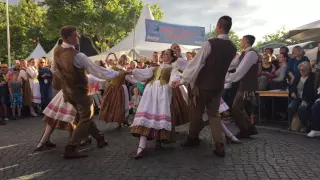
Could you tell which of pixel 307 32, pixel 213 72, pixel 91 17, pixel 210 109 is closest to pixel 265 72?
pixel 307 32

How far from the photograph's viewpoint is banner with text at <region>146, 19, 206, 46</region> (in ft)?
48.0

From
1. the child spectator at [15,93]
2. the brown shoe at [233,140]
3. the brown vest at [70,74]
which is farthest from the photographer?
the child spectator at [15,93]

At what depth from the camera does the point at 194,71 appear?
15.6 feet

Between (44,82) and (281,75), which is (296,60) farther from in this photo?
(44,82)

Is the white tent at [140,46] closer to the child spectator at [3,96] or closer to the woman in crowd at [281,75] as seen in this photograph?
the child spectator at [3,96]

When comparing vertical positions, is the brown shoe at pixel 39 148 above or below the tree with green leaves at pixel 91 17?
below

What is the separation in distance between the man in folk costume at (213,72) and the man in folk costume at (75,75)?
4.02 feet

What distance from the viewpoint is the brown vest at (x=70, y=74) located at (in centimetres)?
460

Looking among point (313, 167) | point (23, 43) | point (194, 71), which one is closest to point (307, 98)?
point (313, 167)

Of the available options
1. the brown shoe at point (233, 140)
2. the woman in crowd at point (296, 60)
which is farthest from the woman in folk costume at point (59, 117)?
the woman in crowd at point (296, 60)

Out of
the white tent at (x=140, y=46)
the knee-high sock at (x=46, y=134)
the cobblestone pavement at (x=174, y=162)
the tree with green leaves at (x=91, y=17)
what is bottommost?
the cobblestone pavement at (x=174, y=162)

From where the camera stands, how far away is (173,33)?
1593cm

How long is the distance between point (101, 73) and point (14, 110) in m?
6.20

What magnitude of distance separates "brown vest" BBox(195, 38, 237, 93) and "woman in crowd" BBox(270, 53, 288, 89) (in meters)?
3.72
